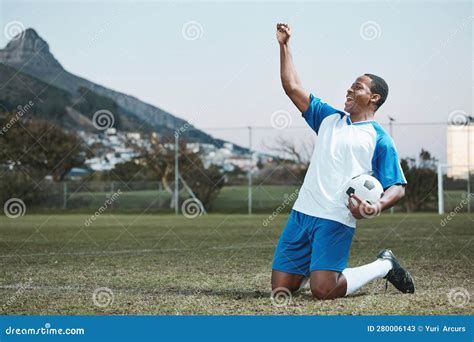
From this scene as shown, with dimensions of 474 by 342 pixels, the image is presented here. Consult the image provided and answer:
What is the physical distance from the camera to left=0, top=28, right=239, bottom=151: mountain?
30375 millimetres

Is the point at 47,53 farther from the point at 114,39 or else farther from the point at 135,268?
the point at 135,268

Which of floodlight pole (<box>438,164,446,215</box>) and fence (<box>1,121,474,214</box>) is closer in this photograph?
floodlight pole (<box>438,164,446,215</box>)

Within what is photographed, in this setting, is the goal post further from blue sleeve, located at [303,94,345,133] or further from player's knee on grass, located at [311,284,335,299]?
player's knee on grass, located at [311,284,335,299]

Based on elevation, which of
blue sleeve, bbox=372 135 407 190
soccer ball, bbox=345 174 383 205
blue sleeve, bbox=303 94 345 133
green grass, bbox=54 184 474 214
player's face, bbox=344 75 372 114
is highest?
player's face, bbox=344 75 372 114

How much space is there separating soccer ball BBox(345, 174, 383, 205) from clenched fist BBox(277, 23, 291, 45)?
1.19 m

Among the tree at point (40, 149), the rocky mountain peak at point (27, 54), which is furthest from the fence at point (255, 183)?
the rocky mountain peak at point (27, 54)

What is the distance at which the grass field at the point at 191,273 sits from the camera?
564 centimetres

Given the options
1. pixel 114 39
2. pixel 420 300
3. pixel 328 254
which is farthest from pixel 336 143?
pixel 114 39

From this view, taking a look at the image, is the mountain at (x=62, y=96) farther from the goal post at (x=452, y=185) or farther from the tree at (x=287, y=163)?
the goal post at (x=452, y=185)

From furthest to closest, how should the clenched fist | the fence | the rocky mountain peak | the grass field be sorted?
the rocky mountain peak, the fence, the clenched fist, the grass field

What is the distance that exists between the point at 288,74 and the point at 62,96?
35.2 meters

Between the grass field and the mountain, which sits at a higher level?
the mountain

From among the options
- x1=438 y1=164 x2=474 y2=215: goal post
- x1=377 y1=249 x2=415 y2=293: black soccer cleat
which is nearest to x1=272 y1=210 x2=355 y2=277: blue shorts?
x1=377 y1=249 x2=415 y2=293: black soccer cleat

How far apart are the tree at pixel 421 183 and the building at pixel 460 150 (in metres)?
0.60
